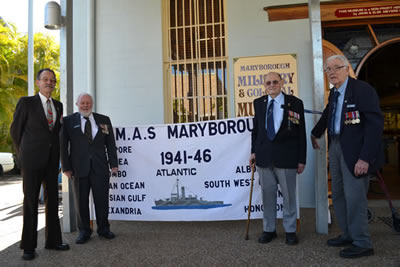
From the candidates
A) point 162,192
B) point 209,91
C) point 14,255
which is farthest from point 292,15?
point 14,255

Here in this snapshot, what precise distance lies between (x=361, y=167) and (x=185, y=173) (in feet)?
7.55

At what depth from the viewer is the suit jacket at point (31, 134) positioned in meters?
3.71

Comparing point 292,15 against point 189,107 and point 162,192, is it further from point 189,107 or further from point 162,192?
point 162,192

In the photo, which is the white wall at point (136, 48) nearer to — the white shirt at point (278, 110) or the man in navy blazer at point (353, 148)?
the white shirt at point (278, 110)

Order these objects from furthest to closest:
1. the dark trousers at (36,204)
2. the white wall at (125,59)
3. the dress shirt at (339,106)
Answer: the white wall at (125,59) < the dark trousers at (36,204) < the dress shirt at (339,106)

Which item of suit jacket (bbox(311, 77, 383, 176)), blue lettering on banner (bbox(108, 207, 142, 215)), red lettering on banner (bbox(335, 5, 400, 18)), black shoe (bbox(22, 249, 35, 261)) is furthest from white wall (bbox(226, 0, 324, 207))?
black shoe (bbox(22, 249, 35, 261))

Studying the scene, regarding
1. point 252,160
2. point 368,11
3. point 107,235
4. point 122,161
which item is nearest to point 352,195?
point 252,160

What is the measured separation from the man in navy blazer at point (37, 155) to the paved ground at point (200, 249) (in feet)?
0.79

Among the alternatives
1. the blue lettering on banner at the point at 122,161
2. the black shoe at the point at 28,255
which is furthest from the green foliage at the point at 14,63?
the black shoe at the point at 28,255

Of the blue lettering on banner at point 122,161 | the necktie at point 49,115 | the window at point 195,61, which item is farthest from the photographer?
the window at point 195,61

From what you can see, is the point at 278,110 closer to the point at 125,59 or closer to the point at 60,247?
the point at 60,247

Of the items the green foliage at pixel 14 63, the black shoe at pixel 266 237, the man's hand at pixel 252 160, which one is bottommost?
the black shoe at pixel 266 237

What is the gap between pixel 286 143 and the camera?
3.81 meters

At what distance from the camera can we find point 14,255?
379 centimetres
